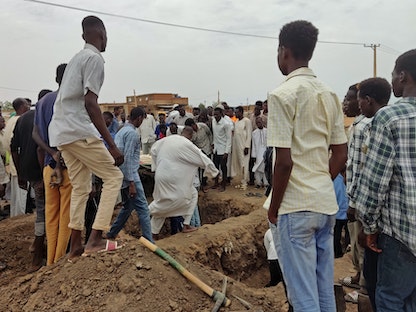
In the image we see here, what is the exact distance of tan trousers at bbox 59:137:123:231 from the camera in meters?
3.20

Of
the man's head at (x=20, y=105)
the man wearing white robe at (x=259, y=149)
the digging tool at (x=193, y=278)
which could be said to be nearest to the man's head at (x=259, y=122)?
the man wearing white robe at (x=259, y=149)

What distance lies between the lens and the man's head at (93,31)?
125 inches

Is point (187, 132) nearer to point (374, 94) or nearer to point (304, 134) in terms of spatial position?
point (374, 94)

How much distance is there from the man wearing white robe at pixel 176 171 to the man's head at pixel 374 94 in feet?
8.57

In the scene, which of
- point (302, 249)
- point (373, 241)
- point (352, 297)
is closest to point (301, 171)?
point (302, 249)

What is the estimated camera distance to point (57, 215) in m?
3.96

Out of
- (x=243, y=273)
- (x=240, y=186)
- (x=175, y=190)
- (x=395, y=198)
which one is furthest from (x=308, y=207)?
(x=240, y=186)

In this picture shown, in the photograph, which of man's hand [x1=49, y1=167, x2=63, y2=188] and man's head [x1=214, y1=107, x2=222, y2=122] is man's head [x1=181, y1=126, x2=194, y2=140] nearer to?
man's hand [x1=49, y1=167, x2=63, y2=188]

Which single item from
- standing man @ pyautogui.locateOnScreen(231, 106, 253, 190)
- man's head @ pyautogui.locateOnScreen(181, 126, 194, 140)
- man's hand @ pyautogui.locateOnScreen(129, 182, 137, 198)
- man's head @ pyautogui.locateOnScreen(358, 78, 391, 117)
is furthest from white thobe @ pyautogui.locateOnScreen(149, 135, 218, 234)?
standing man @ pyautogui.locateOnScreen(231, 106, 253, 190)

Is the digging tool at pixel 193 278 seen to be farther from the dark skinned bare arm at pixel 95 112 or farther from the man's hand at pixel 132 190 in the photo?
the man's hand at pixel 132 190

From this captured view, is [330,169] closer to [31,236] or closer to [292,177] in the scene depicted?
[292,177]

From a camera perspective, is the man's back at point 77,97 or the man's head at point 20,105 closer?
the man's back at point 77,97

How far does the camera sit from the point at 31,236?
607 centimetres

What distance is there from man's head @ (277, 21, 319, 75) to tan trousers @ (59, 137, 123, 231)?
1.76 m
